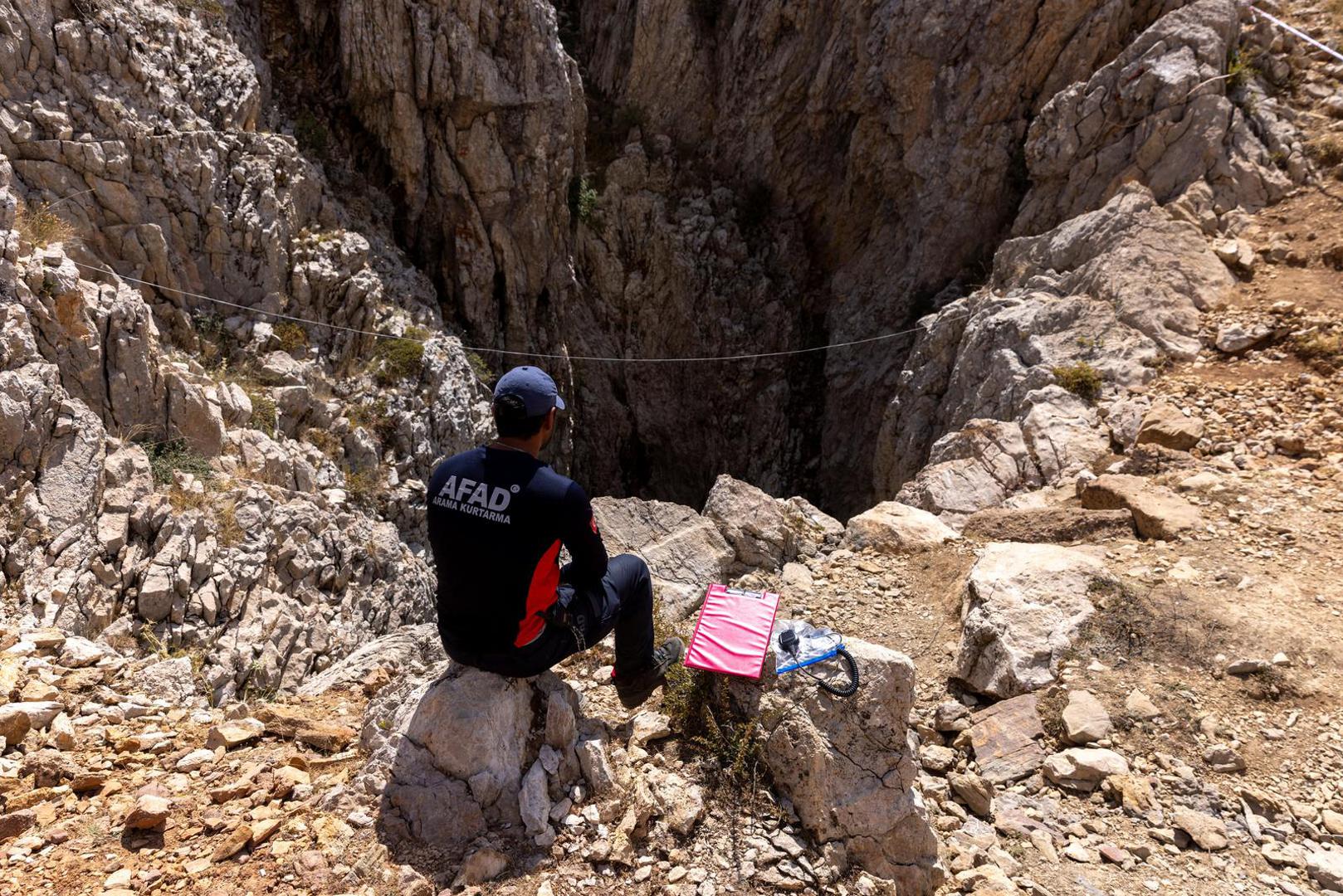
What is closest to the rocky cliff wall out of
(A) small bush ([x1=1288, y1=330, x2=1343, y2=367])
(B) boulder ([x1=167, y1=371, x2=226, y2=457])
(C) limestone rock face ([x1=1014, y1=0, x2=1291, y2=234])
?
(C) limestone rock face ([x1=1014, y1=0, x2=1291, y2=234])

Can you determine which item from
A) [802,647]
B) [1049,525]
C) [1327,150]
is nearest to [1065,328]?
[1049,525]

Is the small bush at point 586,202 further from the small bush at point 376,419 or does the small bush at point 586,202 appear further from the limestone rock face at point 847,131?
the small bush at point 376,419

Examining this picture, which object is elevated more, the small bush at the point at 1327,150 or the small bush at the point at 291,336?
the small bush at the point at 1327,150

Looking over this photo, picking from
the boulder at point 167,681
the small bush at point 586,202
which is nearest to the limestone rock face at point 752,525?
the boulder at point 167,681

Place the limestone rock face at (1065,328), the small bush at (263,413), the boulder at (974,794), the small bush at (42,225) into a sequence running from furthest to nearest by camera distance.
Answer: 1. the small bush at (263,413)
2. the limestone rock face at (1065,328)
3. the small bush at (42,225)
4. the boulder at (974,794)

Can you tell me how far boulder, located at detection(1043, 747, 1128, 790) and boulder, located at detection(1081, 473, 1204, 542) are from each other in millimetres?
2911

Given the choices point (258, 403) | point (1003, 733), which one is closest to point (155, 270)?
point (258, 403)

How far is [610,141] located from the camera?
20.9 m

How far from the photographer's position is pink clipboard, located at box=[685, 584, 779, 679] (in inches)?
133

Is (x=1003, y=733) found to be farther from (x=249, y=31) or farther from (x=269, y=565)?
(x=249, y=31)

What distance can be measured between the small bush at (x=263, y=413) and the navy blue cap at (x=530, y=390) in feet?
25.9

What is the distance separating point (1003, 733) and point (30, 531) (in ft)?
23.5

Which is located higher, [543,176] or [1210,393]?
[543,176]

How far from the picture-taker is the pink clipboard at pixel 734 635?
339cm
